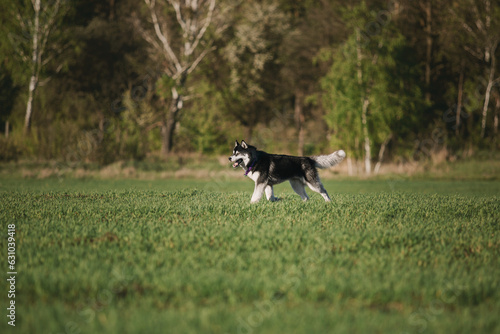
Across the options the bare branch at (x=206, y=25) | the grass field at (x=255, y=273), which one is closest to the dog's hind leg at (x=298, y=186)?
the grass field at (x=255, y=273)

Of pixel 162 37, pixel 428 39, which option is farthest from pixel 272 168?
pixel 428 39

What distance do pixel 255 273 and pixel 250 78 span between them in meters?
43.9

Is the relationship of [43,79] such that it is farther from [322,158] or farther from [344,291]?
[344,291]

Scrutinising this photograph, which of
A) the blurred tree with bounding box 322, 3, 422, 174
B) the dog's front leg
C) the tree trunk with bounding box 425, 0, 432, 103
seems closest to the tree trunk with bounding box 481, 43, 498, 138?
the tree trunk with bounding box 425, 0, 432, 103

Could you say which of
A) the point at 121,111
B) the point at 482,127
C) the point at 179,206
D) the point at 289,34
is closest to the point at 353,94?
the point at 482,127

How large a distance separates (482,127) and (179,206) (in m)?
35.1

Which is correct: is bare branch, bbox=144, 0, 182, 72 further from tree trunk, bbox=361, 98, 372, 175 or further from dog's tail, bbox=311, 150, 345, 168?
dog's tail, bbox=311, 150, 345, 168

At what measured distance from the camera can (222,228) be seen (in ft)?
29.5

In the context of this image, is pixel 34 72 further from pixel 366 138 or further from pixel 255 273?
pixel 255 273

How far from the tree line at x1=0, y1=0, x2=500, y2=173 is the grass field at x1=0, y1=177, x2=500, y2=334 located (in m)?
25.8

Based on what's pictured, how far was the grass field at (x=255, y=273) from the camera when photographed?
4.83m

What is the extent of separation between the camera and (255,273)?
6191mm

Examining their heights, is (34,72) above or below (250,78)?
below

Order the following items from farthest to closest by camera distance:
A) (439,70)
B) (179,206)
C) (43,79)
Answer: (439,70) → (43,79) → (179,206)
